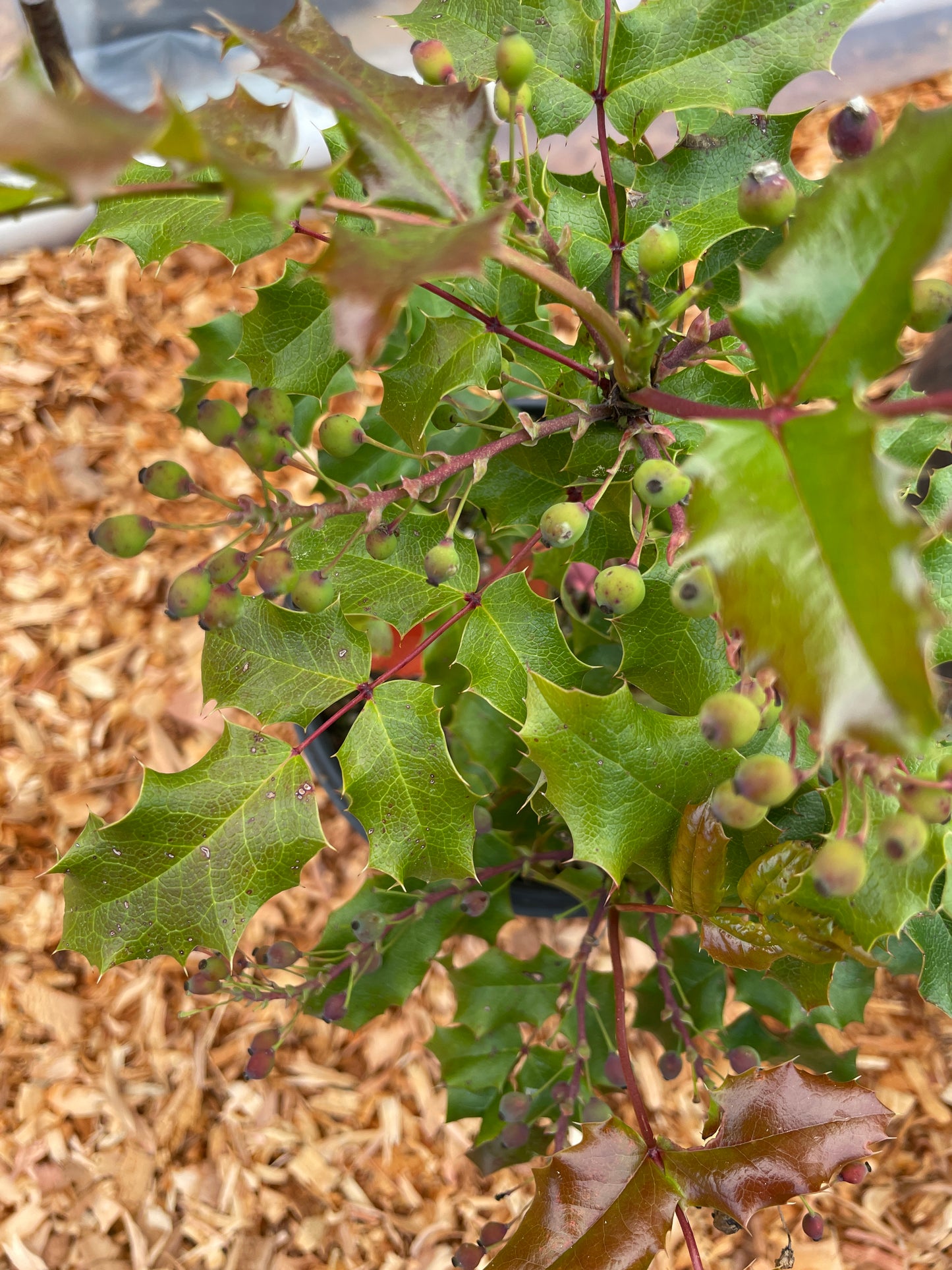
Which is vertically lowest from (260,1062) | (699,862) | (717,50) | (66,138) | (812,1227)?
(812,1227)

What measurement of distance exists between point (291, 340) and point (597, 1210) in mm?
586

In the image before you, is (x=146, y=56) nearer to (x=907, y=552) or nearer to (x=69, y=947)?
(x=69, y=947)

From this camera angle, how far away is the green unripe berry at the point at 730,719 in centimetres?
43

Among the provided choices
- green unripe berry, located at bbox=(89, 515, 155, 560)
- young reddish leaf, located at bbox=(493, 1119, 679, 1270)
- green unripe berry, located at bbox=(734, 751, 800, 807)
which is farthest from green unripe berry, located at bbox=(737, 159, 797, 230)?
young reddish leaf, located at bbox=(493, 1119, 679, 1270)

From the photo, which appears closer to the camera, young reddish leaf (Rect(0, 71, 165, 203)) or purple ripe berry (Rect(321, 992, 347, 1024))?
young reddish leaf (Rect(0, 71, 165, 203))

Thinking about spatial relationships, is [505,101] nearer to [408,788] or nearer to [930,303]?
[930,303]

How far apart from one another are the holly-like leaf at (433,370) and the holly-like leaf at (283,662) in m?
0.13

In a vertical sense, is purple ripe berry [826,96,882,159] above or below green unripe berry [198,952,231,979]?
above

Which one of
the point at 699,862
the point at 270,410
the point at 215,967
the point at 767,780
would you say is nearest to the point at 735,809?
the point at 767,780

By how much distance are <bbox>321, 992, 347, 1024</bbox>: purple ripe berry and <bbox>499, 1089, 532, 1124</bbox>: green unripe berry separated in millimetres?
144

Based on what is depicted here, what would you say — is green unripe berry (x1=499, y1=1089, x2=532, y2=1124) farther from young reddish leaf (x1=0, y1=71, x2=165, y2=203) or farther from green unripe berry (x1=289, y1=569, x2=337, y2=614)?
young reddish leaf (x1=0, y1=71, x2=165, y2=203)

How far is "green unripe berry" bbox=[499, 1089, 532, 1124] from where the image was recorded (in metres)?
0.79

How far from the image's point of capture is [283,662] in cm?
67

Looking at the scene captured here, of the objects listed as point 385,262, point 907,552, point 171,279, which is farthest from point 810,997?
point 171,279
